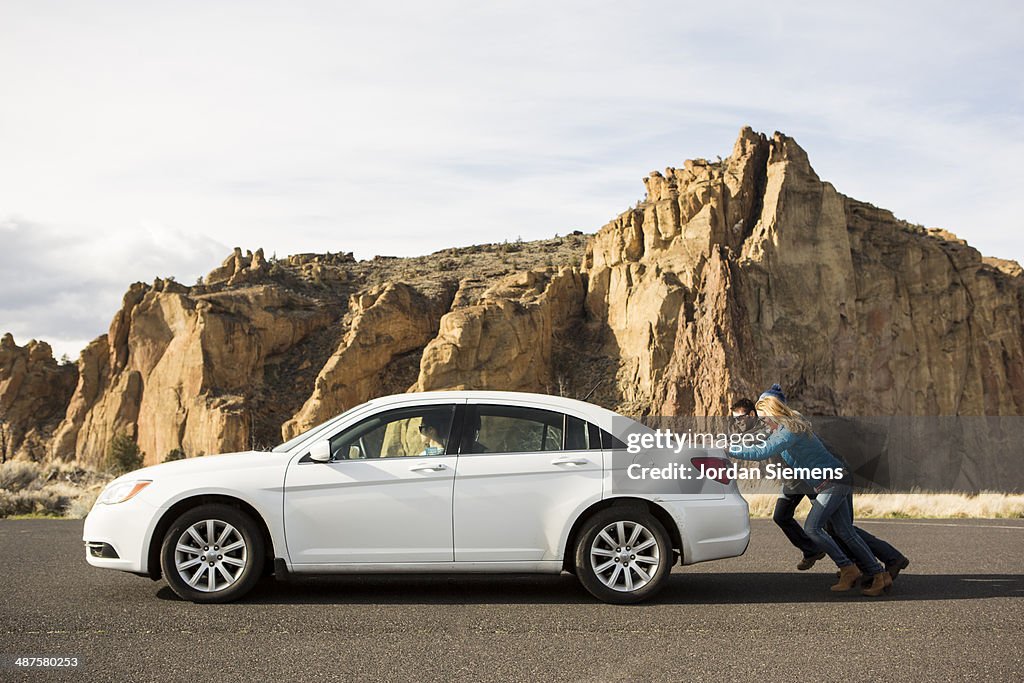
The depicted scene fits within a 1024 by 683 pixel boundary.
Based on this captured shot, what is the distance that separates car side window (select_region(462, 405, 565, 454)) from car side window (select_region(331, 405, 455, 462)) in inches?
8.8

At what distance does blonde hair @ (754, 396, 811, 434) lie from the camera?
28.1 feet

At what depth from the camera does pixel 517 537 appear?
8.04 meters

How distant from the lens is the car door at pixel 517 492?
8.02 metres

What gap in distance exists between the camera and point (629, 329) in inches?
1682

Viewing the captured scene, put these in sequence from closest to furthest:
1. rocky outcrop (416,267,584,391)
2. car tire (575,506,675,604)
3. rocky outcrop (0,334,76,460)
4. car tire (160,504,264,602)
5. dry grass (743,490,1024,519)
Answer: car tire (160,504,264,602) < car tire (575,506,675,604) < dry grass (743,490,1024,519) < rocky outcrop (416,267,584,391) < rocky outcrop (0,334,76,460)

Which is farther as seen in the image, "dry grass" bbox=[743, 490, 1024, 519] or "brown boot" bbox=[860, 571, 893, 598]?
"dry grass" bbox=[743, 490, 1024, 519]

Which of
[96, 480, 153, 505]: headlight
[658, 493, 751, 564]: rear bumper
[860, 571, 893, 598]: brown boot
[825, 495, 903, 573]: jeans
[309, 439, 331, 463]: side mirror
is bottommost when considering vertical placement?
[860, 571, 893, 598]: brown boot

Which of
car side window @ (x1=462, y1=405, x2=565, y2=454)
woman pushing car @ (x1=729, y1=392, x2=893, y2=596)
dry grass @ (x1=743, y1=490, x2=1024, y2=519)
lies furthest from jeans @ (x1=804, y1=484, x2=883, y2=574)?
dry grass @ (x1=743, y1=490, x2=1024, y2=519)

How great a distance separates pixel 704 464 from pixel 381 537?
8.56 ft

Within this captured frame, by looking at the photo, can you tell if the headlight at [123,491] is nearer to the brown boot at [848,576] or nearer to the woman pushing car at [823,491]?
the woman pushing car at [823,491]

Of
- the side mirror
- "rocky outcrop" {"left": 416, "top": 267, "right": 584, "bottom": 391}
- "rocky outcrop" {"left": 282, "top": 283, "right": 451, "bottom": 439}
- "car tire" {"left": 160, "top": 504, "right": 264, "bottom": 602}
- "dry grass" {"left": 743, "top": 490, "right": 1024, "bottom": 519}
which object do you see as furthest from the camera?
"rocky outcrop" {"left": 282, "top": 283, "right": 451, "bottom": 439}

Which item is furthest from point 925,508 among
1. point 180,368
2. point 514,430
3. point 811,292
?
point 180,368

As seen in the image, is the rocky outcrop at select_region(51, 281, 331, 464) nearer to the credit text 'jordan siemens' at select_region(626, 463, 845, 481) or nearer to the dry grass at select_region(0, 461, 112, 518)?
the dry grass at select_region(0, 461, 112, 518)

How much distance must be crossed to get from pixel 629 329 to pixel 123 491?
35.5m
